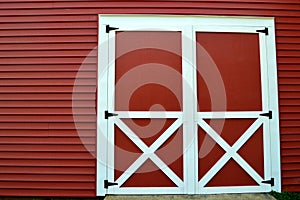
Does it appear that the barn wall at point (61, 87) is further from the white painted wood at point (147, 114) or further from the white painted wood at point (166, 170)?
the white painted wood at point (166, 170)

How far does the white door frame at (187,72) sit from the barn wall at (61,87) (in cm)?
8

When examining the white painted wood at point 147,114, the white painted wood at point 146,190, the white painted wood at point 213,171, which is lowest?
the white painted wood at point 146,190

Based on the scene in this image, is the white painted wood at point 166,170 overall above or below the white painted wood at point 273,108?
below

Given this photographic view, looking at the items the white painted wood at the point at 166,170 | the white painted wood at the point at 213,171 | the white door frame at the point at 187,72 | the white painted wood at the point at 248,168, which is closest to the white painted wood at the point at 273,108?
the white door frame at the point at 187,72

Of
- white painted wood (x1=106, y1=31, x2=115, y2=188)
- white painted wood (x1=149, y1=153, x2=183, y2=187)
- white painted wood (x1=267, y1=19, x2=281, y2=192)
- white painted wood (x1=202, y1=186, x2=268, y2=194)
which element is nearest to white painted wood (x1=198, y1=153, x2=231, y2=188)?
white painted wood (x1=202, y1=186, x2=268, y2=194)

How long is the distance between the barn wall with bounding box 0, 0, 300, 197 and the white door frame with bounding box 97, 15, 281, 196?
0.27ft

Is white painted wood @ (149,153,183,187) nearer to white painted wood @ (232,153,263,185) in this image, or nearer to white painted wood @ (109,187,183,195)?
white painted wood @ (109,187,183,195)

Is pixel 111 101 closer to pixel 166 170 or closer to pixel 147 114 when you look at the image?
pixel 147 114

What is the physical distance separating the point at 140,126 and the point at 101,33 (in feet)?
3.93

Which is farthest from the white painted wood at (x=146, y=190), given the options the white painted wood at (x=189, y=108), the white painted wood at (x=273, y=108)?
the white painted wood at (x=273, y=108)

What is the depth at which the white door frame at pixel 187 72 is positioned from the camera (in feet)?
9.46

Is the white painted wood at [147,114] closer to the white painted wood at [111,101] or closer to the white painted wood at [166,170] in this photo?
the white painted wood at [111,101]

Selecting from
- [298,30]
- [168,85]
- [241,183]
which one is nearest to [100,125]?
[168,85]

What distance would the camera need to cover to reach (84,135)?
292 centimetres
